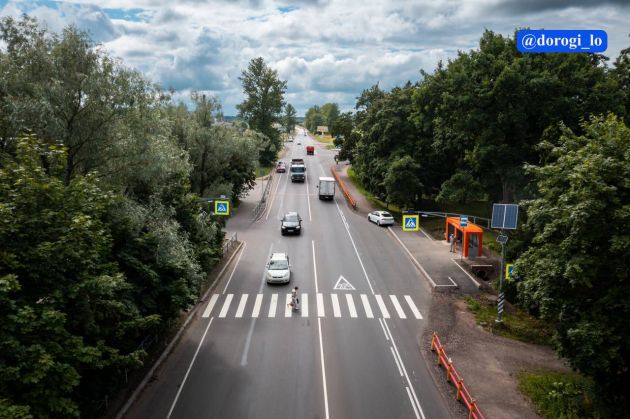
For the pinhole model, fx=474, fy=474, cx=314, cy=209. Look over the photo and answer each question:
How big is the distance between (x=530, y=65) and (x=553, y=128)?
545 cm

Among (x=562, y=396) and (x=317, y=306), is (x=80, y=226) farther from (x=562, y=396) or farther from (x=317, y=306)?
(x=562, y=396)

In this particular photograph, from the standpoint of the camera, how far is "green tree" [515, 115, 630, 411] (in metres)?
16.3

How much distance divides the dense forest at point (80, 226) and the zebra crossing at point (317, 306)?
10.9 ft

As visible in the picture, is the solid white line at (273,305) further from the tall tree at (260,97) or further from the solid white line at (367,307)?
the tall tree at (260,97)

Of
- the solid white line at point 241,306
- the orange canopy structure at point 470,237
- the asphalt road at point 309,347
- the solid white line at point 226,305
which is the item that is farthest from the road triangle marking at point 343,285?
the orange canopy structure at point 470,237

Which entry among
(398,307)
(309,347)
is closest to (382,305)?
(398,307)

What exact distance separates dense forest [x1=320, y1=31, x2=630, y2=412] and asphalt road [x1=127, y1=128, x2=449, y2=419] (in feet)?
20.7

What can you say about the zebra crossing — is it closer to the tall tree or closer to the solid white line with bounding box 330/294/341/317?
the solid white line with bounding box 330/294/341/317

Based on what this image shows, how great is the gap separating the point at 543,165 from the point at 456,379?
18808 mm

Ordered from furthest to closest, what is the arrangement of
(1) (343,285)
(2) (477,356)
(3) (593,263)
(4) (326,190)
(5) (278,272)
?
(4) (326,190) < (1) (343,285) < (5) (278,272) < (2) (477,356) < (3) (593,263)

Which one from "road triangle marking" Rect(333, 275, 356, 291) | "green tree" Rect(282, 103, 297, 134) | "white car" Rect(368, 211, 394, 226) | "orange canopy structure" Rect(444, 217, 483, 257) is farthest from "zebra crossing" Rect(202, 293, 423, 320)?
"green tree" Rect(282, 103, 297, 134)

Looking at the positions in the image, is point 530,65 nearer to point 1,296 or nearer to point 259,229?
point 259,229

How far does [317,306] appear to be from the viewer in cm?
2833

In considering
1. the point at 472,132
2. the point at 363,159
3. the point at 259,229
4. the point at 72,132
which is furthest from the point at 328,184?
the point at 72,132
